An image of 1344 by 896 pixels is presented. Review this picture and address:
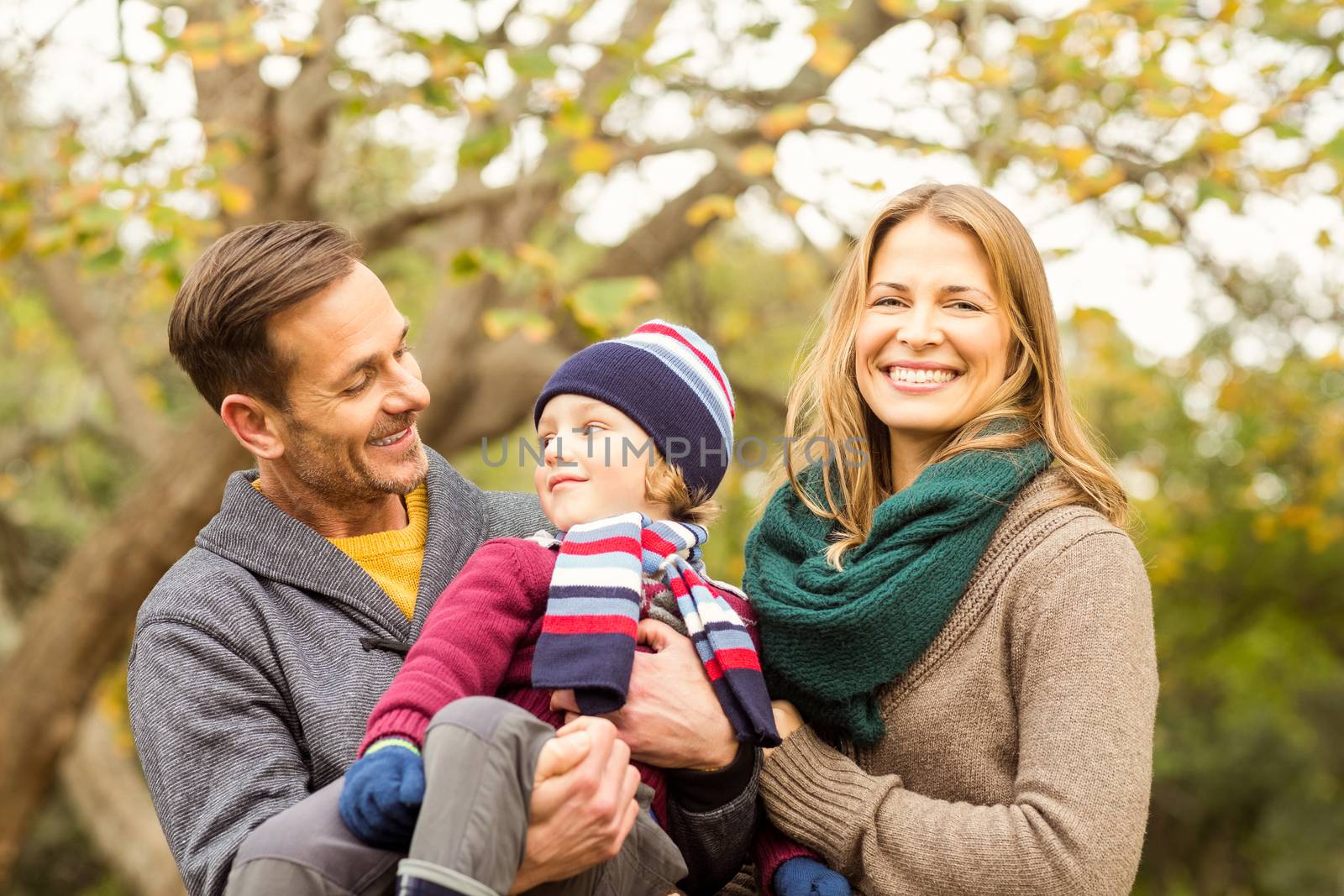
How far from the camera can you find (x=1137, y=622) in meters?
1.85

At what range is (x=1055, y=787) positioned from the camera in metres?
1.77

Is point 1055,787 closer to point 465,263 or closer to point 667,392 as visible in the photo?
point 667,392

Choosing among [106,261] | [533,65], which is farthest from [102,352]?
[533,65]

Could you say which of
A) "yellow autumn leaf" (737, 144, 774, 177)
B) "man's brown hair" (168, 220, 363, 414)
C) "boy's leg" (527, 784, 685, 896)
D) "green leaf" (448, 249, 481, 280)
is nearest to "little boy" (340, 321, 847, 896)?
"boy's leg" (527, 784, 685, 896)

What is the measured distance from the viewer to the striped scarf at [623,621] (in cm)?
185

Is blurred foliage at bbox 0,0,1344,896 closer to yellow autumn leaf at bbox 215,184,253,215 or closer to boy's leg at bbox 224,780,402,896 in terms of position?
yellow autumn leaf at bbox 215,184,253,215

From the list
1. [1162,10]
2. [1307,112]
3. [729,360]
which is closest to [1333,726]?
[729,360]

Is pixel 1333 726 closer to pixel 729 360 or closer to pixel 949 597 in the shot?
pixel 729 360

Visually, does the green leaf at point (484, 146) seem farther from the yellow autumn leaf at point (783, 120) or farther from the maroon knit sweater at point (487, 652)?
the maroon knit sweater at point (487, 652)

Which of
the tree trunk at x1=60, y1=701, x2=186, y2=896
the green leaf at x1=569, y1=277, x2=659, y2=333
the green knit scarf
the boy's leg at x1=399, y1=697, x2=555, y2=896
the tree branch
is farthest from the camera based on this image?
the tree trunk at x1=60, y1=701, x2=186, y2=896

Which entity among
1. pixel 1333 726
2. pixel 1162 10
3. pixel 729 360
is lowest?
pixel 1333 726

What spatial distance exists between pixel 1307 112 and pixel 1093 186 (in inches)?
50.1

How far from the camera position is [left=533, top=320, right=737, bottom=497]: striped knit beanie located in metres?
2.15

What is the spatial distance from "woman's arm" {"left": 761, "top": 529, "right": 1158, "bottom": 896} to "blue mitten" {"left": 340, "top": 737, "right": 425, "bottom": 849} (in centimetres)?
66
